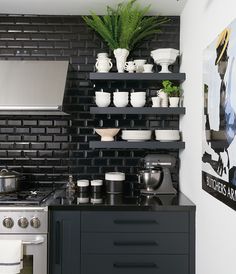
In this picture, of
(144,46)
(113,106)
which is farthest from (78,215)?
(144,46)

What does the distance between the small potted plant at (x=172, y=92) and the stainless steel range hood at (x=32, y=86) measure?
0.85 m

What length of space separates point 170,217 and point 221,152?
0.85m

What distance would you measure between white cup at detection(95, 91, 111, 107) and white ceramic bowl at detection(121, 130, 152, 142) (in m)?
0.29

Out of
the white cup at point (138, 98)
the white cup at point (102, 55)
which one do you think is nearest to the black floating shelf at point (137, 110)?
the white cup at point (138, 98)

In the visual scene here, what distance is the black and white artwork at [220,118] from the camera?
1630 mm

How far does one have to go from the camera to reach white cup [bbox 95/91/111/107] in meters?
2.90

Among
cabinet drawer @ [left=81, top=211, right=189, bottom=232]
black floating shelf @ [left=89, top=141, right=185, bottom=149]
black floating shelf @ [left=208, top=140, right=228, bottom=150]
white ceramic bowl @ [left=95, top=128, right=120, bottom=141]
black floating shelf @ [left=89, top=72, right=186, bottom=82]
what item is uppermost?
black floating shelf @ [left=89, top=72, right=186, bottom=82]

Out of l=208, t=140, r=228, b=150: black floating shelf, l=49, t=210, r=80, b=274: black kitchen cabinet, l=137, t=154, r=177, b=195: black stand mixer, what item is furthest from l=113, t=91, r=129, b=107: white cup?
l=208, t=140, r=228, b=150: black floating shelf

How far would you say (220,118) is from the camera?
181 cm

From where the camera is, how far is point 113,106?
10.1 feet

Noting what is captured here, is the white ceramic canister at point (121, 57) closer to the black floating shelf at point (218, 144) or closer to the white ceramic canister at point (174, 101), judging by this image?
the white ceramic canister at point (174, 101)

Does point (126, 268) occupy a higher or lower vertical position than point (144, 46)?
lower

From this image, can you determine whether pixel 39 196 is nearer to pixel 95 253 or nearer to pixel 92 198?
pixel 92 198

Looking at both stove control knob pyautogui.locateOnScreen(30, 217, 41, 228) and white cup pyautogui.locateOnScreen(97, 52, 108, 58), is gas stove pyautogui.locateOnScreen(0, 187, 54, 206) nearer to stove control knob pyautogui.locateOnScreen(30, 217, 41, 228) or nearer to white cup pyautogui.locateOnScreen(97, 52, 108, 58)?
stove control knob pyautogui.locateOnScreen(30, 217, 41, 228)
